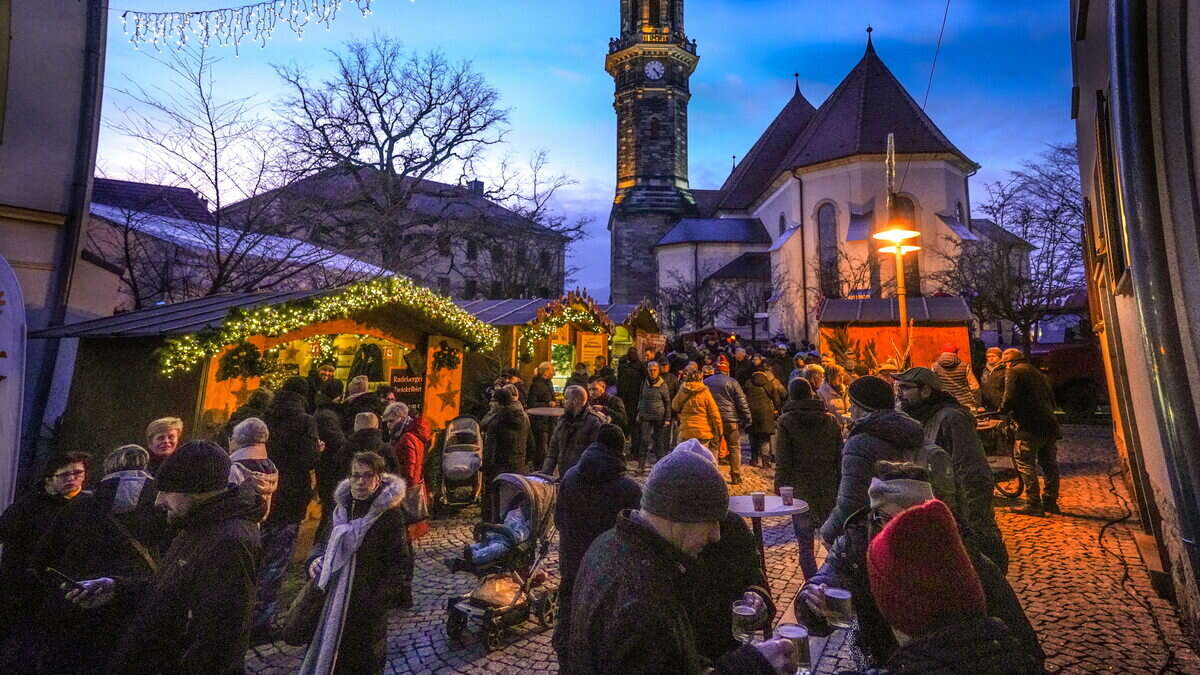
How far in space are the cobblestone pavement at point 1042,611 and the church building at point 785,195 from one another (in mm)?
15922

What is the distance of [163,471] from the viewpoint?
2.58m

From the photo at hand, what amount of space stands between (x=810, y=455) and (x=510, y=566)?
2542 mm

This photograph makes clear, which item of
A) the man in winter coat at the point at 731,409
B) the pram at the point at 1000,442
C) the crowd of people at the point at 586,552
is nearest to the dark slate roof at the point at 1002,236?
the pram at the point at 1000,442

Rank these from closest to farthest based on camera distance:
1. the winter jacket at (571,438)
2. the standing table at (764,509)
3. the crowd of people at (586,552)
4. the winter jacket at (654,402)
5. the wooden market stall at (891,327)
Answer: the crowd of people at (586,552) → the standing table at (764,509) → the winter jacket at (571,438) → the winter jacket at (654,402) → the wooden market stall at (891,327)

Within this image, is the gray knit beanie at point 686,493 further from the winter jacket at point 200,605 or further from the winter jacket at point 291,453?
the winter jacket at point 291,453

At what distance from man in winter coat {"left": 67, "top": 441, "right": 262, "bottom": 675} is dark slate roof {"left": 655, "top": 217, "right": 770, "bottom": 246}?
117 feet

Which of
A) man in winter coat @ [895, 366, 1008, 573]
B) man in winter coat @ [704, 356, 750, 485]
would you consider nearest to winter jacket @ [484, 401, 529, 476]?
man in winter coat @ [704, 356, 750, 485]

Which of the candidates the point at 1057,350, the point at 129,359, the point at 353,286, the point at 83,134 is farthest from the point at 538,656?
the point at 1057,350

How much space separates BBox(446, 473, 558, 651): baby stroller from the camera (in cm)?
418

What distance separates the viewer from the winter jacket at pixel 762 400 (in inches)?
385

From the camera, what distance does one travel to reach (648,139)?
43.0 meters

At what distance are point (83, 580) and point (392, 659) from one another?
1.85 meters

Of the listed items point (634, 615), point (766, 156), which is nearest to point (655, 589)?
point (634, 615)

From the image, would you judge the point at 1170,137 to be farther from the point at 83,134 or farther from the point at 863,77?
the point at 863,77
